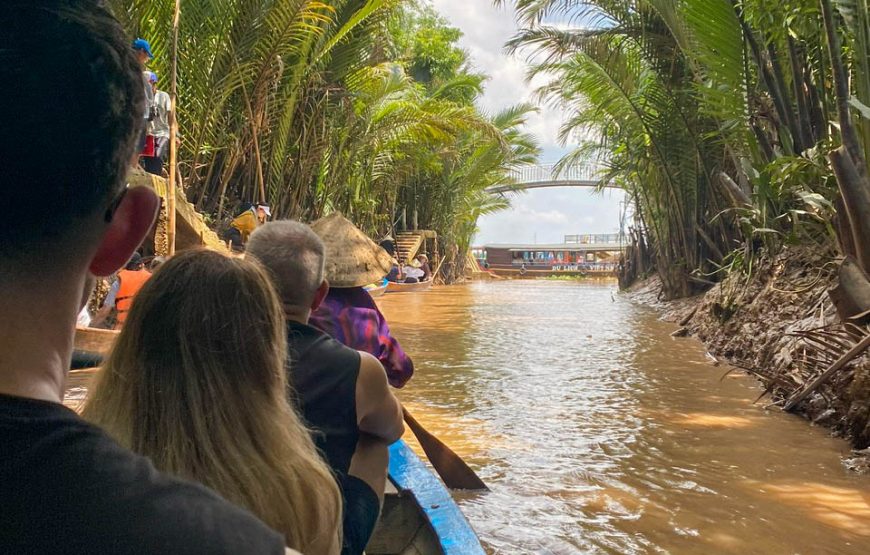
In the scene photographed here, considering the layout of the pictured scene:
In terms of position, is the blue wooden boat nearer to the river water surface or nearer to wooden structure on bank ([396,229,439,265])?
the river water surface

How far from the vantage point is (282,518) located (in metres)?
1.02

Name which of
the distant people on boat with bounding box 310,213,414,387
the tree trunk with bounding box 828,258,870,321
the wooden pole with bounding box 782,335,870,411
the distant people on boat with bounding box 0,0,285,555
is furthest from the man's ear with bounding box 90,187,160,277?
the tree trunk with bounding box 828,258,870,321

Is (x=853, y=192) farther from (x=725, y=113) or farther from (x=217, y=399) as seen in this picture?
(x=217, y=399)

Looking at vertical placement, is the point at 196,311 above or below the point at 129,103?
below

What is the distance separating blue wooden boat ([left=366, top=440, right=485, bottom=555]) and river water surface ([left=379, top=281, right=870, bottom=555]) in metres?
0.47

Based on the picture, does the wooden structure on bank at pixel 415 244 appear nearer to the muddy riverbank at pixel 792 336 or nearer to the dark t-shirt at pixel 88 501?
the muddy riverbank at pixel 792 336

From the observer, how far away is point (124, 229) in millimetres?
607

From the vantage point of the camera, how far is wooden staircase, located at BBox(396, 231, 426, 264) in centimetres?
2108

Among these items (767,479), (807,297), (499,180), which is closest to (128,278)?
(767,479)

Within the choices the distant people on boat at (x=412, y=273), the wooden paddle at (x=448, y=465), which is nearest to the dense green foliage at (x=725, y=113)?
the wooden paddle at (x=448, y=465)

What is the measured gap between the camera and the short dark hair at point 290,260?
5.71 feet

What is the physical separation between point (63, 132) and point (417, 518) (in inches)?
76.4

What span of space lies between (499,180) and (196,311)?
27066mm

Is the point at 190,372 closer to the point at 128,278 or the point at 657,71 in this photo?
the point at 128,278
